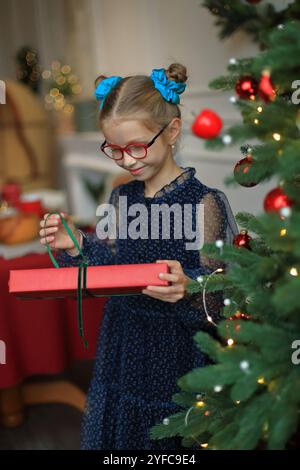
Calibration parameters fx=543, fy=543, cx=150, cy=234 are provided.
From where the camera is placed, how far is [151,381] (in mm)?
1372

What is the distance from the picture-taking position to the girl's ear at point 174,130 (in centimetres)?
124

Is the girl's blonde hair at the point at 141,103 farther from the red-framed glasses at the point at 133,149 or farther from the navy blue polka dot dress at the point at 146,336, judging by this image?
the navy blue polka dot dress at the point at 146,336

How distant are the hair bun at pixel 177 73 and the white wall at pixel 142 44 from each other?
104 mm

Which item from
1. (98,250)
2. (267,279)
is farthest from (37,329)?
(267,279)

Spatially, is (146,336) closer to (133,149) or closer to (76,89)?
(133,149)

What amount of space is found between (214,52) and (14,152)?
2.29 metres

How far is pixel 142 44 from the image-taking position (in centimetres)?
306

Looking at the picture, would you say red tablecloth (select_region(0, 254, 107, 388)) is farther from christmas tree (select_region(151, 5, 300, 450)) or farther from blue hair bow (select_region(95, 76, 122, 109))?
christmas tree (select_region(151, 5, 300, 450))

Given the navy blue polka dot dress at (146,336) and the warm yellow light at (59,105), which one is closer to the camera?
the navy blue polka dot dress at (146,336)

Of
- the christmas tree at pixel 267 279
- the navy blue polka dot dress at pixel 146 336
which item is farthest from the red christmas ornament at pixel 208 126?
the navy blue polka dot dress at pixel 146 336

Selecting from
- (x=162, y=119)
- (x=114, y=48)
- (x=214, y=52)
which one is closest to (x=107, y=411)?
(x=162, y=119)

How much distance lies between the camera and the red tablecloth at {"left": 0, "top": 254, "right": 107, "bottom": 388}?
1.90m

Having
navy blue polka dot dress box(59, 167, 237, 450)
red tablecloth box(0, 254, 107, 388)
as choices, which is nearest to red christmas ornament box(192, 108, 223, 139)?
navy blue polka dot dress box(59, 167, 237, 450)

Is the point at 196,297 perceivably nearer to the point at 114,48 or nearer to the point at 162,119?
the point at 162,119
